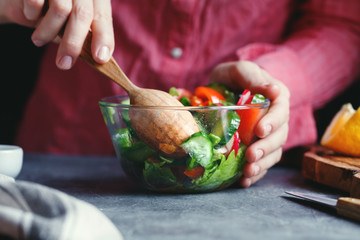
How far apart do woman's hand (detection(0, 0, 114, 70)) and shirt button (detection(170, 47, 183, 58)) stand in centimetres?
51

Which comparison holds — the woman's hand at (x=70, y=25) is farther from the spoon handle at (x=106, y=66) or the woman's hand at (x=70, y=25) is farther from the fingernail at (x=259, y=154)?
the fingernail at (x=259, y=154)

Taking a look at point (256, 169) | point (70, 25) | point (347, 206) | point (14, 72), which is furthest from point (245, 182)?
point (14, 72)

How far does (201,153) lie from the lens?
0.82 metres

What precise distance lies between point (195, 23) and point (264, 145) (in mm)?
596

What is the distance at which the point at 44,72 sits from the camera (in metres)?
1.58

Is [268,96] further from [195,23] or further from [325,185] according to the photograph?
[195,23]

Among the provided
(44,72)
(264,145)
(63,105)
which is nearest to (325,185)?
(264,145)

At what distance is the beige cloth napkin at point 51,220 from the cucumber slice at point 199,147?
272mm

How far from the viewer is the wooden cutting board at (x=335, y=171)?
0.93 meters

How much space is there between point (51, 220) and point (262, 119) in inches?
21.6

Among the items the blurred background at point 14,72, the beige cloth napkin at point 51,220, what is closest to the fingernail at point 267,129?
the beige cloth napkin at point 51,220

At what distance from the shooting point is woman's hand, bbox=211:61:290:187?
3.13ft

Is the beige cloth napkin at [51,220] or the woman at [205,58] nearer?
the beige cloth napkin at [51,220]

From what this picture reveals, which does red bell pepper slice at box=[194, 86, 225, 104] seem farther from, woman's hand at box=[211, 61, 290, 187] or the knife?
the knife
